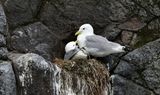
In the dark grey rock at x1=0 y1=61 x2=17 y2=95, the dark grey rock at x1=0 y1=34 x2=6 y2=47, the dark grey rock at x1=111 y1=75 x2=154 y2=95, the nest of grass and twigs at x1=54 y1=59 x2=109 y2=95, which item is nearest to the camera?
the dark grey rock at x1=0 y1=61 x2=17 y2=95

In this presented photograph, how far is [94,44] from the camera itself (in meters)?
7.05

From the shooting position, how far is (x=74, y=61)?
7.00 m

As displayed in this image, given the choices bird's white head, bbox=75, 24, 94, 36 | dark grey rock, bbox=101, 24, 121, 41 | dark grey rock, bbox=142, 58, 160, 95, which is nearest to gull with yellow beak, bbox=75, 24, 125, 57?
bird's white head, bbox=75, 24, 94, 36

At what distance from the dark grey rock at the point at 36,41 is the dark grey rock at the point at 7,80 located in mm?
970

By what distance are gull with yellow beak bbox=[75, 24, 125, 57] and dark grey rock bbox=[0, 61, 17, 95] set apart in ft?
3.68

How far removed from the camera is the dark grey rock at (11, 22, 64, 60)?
732 centimetres

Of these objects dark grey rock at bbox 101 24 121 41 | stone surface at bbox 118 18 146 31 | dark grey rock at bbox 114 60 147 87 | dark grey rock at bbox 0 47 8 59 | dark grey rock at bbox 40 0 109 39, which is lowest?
dark grey rock at bbox 114 60 147 87

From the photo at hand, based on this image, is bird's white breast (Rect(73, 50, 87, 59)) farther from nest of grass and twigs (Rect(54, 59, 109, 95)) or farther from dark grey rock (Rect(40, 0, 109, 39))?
dark grey rock (Rect(40, 0, 109, 39))

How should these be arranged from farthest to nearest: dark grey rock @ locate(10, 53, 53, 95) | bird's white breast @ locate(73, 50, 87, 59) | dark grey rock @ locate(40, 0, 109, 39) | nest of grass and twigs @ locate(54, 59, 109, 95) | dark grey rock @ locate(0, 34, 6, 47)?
dark grey rock @ locate(40, 0, 109, 39) → bird's white breast @ locate(73, 50, 87, 59) → nest of grass and twigs @ locate(54, 59, 109, 95) → dark grey rock @ locate(0, 34, 6, 47) → dark grey rock @ locate(10, 53, 53, 95)

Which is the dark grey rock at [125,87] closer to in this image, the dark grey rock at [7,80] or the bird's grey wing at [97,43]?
the bird's grey wing at [97,43]

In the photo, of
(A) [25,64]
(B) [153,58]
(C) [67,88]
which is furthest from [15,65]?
(B) [153,58]

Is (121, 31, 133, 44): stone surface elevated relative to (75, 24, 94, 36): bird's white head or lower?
lower

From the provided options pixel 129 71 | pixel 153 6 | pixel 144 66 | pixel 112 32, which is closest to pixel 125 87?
pixel 129 71

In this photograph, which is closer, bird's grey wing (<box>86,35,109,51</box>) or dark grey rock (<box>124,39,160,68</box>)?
bird's grey wing (<box>86,35,109,51</box>)
